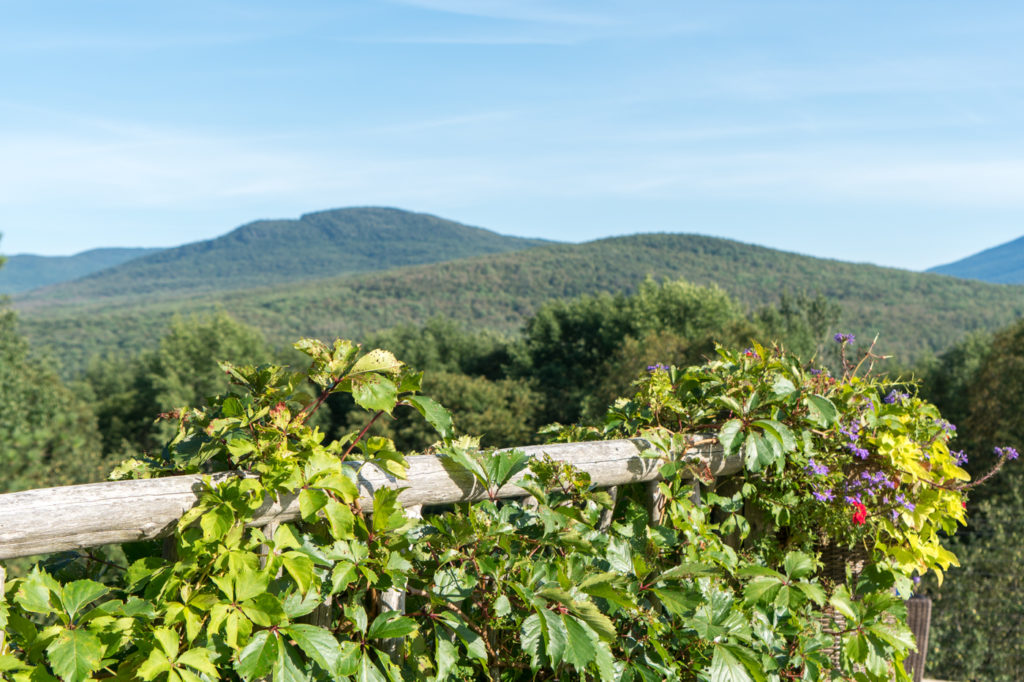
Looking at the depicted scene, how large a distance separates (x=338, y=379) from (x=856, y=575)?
6.19 ft

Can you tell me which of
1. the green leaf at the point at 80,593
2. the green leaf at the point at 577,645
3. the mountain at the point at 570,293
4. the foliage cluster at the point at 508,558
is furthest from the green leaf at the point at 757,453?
the mountain at the point at 570,293

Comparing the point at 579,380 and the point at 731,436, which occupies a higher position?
the point at 731,436

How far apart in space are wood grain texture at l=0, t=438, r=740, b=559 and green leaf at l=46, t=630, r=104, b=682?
0.53 ft

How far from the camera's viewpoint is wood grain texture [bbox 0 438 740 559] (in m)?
1.35

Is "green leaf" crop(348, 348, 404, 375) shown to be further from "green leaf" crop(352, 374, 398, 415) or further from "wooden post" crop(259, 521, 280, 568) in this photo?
"wooden post" crop(259, 521, 280, 568)

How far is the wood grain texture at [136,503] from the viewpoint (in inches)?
53.0

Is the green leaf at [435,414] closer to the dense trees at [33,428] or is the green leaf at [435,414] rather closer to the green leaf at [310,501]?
the green leaf at [310,501]

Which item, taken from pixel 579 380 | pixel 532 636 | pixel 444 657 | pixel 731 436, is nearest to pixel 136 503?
pixel 444 657

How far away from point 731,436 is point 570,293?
10226 cm

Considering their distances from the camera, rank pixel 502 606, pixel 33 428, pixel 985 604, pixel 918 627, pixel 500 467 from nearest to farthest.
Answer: pixel 502 606
pixel 500 467
pixel 918 627
pixel 985 604
pixel 33 428

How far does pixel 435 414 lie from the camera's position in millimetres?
1710

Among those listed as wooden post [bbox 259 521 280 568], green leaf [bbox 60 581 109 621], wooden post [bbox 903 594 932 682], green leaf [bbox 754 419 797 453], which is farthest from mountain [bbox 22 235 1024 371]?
green leaf [bbox 60 581 109 621]

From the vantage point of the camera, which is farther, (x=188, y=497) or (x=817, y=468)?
(x=817, y=468)

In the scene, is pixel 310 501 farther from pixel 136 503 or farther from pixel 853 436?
pixel 853 436
